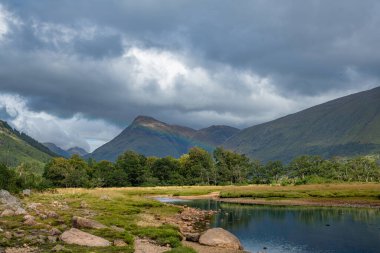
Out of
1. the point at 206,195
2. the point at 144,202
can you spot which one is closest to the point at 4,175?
the point at 144,202

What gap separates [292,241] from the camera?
64812mm

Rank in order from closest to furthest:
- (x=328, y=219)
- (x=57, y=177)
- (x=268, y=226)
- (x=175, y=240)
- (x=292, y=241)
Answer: (x=175, y=240), (x=292, y=241), (x=268, y=226), (x=328, y=219), (x=57, y=177)

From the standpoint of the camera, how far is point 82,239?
45.0m

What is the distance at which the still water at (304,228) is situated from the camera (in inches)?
2357

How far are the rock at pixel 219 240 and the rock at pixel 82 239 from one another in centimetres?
1573

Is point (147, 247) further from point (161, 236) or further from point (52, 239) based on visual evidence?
point (52, 239)

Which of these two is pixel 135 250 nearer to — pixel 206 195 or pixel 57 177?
pixel 206 195

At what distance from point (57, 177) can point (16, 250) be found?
169 m

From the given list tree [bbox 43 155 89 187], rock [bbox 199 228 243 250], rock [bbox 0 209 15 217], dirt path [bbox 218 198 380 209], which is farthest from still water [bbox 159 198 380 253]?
tree [bbox 43 155 89 187]

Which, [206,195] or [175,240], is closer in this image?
[175,240]

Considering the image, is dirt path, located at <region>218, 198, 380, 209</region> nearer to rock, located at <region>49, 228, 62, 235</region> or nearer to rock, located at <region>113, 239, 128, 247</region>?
rock, located at <region>113, 239, 128, 247</region>

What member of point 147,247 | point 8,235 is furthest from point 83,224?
point 147,247

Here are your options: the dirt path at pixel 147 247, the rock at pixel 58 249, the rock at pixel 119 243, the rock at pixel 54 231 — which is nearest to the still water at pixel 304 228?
the dirt path at pixel 147 247

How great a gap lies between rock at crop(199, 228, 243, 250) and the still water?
14.0ft
